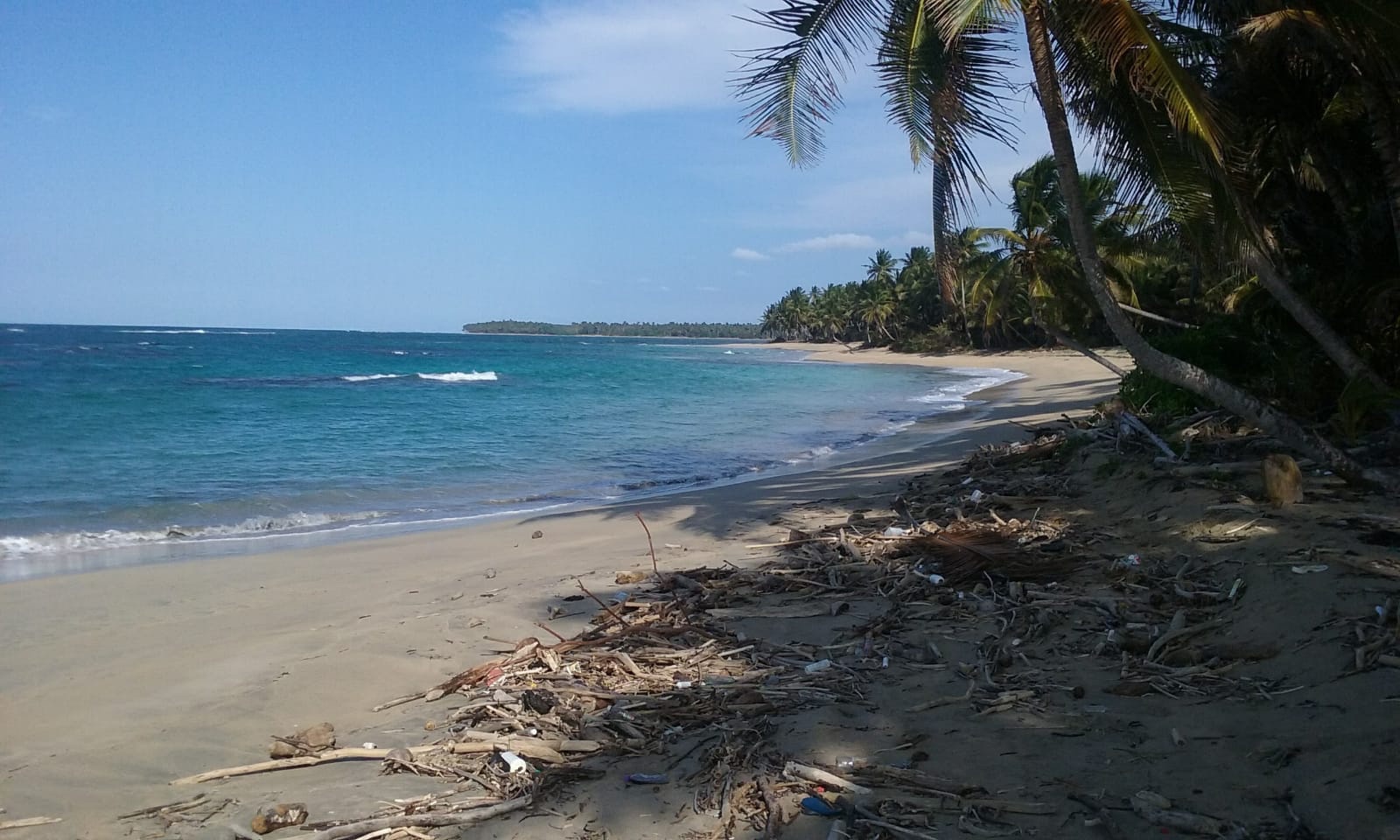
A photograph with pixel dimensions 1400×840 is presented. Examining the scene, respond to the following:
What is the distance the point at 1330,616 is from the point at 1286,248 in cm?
592

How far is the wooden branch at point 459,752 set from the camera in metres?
4.01

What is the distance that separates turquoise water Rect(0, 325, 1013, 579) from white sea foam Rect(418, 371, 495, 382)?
265 inches

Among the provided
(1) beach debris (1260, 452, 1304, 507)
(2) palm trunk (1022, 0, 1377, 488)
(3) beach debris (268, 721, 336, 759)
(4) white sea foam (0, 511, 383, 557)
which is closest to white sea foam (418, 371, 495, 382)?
(4) white sea foam (0, 511, 383, 557)

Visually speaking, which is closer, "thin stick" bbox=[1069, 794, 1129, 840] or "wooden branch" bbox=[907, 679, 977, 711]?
"thin stick" bbox=[1069, 794, 1129, 840]

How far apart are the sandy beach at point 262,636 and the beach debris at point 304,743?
0.51ft

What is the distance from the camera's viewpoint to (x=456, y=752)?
418cm

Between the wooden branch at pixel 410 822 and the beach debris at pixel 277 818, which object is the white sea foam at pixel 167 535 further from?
the wooden branch at pixel 410 822

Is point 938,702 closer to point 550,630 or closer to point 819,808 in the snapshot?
point 819,808

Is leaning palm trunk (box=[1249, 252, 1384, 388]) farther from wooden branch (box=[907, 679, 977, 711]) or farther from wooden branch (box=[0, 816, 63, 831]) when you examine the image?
wooden branch (box=[0, 816, 63, 831])

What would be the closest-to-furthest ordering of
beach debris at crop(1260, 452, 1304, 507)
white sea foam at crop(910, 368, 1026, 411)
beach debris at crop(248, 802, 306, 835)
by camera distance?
1. beach debris at crop(248, 802, 306, 835)
2. beach debris at crop(1260, 452, 1304, 507)
3. white sea foam at crop(910, 368, 1026, 411)

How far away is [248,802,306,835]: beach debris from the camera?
3695mm

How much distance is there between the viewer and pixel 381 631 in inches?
265

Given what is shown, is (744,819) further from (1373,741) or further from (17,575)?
(17,575)

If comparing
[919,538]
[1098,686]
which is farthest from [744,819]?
[919,538]
